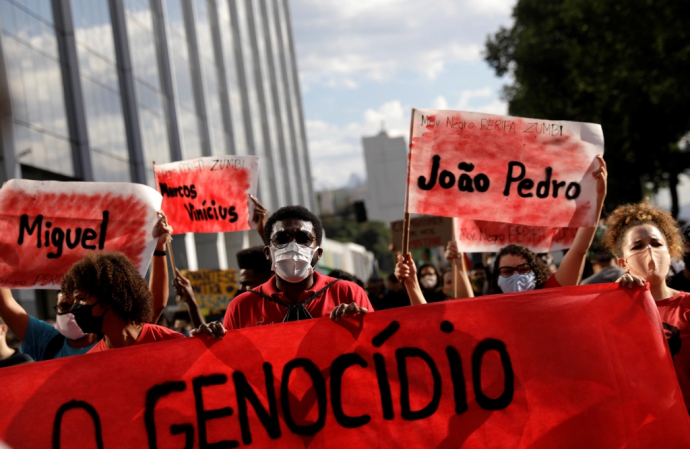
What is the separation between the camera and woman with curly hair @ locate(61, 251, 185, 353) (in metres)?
3.74

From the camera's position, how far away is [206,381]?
3775mm

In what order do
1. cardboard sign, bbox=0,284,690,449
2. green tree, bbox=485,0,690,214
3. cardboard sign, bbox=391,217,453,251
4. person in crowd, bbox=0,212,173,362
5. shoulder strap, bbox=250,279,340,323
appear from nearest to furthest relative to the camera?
cardboard sign, bbox=0,284,690,449 → shoulder strap, bbox=250,279,340,323 → person in crowd, bbox=0,212,173,362 → cardboard sign, bbox=391,217,453,251 → green tree, bbox=485,0,690,214

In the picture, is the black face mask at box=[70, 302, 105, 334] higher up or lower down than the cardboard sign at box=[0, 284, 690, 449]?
higher up

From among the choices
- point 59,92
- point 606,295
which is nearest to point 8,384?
point 606,295

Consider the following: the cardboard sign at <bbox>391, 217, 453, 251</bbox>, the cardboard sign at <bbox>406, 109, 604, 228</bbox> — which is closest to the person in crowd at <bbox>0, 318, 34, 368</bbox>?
the cardboard sign at <bbox>406, 109, 604, 228</bbox>

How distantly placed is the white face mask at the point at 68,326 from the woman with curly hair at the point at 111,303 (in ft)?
0.82

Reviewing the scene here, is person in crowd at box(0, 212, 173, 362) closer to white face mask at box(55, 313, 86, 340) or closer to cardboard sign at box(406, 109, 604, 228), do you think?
white face mask at box(55, 313, 86, 340)

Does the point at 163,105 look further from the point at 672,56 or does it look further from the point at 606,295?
the point at 606,295

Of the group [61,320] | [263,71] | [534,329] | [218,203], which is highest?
[263,71]

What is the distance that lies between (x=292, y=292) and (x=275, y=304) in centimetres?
10

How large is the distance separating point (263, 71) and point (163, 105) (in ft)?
51.6

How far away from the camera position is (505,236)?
215 inches

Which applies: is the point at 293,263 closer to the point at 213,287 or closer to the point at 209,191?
the point at 209,191

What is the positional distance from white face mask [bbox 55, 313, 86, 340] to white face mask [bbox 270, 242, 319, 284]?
3.49ft
